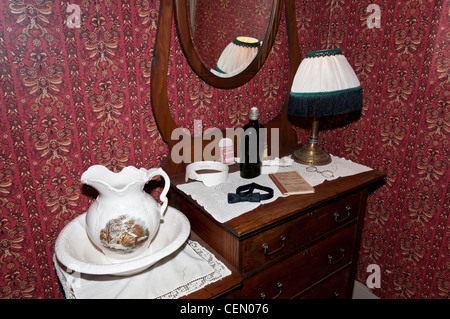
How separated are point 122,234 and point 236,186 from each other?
0.54 metres

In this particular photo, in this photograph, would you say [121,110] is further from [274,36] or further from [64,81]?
[274,36]

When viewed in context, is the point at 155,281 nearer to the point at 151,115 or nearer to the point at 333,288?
the point at 151,115

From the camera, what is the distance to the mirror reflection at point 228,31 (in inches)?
56.4

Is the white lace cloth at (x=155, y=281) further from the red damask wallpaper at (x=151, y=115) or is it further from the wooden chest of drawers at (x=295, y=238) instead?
the red damask wallpaper at (x=151, y=115)

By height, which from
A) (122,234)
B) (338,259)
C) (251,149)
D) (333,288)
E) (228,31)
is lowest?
(333,288)

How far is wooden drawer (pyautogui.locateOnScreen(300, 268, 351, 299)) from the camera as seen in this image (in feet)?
5.08

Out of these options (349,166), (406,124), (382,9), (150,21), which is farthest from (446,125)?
(150,21)

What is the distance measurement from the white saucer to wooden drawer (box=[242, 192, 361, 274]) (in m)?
0.26

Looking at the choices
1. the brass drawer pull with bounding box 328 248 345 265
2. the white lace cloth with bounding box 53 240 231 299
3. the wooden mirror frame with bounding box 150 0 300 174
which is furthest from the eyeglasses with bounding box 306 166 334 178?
the white lace cloth with bounding box 53 240 231 299

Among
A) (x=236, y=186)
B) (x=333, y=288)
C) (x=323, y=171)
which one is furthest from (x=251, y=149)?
(x=333, y=288)

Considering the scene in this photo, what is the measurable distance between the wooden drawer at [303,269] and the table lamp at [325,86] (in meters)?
0.61

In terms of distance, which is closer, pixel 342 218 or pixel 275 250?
pixel 275 250

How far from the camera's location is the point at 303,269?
1433mm

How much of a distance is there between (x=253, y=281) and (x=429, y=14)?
1437 mm
